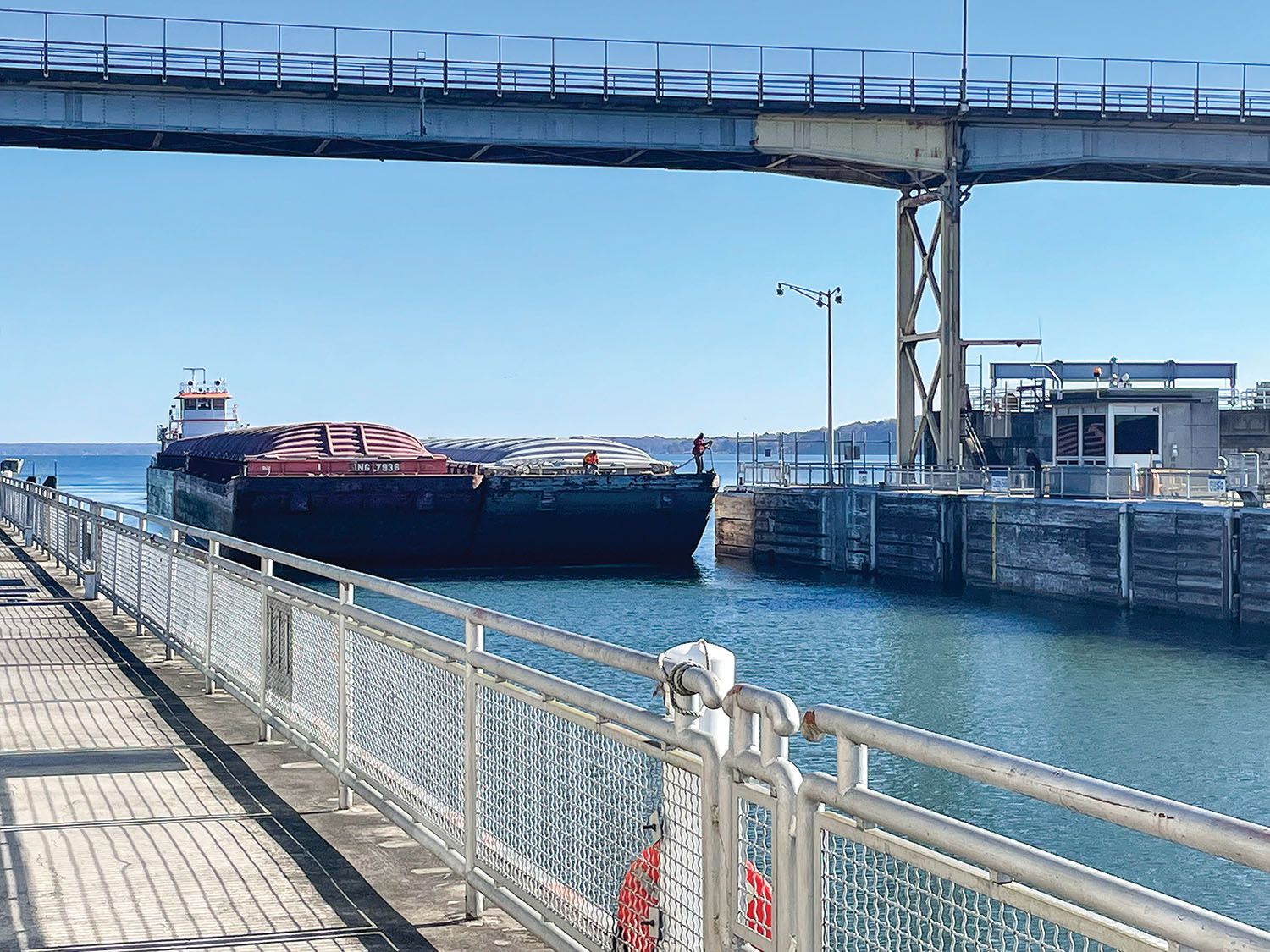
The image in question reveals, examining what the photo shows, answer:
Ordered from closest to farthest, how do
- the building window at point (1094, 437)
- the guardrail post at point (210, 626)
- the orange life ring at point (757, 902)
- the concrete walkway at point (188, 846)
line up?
the orange life ring at point (757, 902), the concrete walkway at point (188, 846), the guardrail post at point (210, 626), the building window at point (1094, 437)

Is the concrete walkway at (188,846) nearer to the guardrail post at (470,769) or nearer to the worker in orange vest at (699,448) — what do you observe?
the guardrail post at (470,769)

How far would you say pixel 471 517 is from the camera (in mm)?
50344

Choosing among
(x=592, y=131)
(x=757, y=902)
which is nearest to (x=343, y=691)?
(x=757, y=902)

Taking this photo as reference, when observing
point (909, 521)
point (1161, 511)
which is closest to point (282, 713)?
point (1161, 511)

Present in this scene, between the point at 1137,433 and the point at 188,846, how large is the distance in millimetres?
44042

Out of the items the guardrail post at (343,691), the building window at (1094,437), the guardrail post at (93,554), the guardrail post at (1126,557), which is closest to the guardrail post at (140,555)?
the guardrail post at (93,554)

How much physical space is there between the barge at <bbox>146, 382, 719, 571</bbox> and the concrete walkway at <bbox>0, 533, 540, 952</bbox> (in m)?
36.4

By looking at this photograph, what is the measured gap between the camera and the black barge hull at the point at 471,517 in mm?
48438

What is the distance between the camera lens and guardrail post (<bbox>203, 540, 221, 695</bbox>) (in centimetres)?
1216

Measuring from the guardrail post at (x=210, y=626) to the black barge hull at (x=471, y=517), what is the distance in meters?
35.8

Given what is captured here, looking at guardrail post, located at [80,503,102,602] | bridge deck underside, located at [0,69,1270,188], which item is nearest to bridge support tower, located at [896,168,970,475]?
bridge deck underside, located at [0,69,1270,188]

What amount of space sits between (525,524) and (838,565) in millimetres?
11549

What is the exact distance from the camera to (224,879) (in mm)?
6992

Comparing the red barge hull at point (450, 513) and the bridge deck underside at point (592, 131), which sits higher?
the bridge deck underside at point (592, 131)
